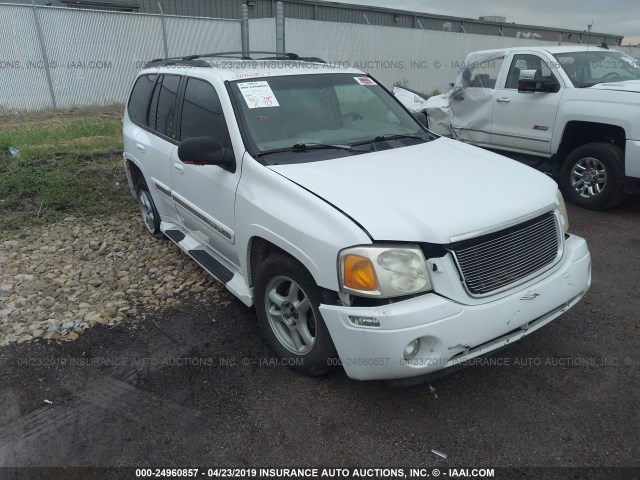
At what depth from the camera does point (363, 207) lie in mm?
2568

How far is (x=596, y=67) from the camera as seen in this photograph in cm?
642

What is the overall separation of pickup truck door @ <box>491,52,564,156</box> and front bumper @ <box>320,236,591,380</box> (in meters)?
4.42

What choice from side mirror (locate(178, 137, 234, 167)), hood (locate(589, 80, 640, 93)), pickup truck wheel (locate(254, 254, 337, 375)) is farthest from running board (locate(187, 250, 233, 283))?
hood (locate(589, 80, 640, 93))

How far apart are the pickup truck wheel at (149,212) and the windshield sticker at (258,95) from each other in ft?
6.50

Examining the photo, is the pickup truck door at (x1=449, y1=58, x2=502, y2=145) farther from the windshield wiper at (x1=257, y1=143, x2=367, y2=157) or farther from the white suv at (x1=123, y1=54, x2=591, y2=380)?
the windshield wiper at (x1=257, y1=143, x2=367, y2=157)

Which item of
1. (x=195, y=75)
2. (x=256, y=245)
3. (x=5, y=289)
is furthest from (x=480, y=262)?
(x=5, y=289)

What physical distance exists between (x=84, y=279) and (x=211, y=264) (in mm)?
1452

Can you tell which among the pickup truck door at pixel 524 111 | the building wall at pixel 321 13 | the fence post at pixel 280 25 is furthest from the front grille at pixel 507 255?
the building wall at pixel 321 13

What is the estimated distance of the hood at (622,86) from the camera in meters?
5.54

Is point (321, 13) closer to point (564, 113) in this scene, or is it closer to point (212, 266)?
point (564, 113)

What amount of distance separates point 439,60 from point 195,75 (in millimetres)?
17584

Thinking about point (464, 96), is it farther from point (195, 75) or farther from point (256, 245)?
point (256, 245)

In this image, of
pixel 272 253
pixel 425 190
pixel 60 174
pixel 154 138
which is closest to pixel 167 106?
pixel 154 138

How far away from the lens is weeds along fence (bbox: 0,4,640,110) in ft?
41.0
